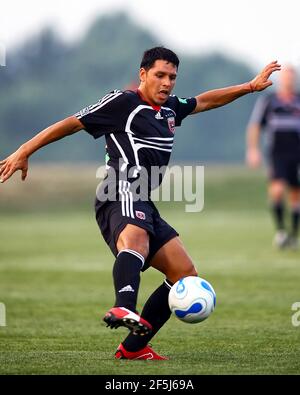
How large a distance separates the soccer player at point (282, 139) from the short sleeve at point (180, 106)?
392 inches

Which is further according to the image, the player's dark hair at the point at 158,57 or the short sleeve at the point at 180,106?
the short sleeve at the point at 180,106

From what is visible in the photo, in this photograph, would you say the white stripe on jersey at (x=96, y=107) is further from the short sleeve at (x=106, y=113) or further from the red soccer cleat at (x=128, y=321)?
the red soccer cleat at (x=128, y=321)

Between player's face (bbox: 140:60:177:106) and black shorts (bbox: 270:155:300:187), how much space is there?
36.0ft

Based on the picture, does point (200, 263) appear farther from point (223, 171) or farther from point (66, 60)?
point (66, 60)

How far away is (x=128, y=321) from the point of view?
22.1 feet

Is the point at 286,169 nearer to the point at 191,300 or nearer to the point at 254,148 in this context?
the point at 254,148

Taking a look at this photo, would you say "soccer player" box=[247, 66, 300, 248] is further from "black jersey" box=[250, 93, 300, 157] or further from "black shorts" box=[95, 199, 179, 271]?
"black shorts" box=[95, 199, 179, 271]

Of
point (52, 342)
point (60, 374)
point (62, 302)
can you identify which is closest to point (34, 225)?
point (62, 302)

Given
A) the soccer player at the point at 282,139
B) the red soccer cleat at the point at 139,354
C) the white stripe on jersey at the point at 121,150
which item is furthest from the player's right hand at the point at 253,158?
the red soccer cleat at the point at 139,354

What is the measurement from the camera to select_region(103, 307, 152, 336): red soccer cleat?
22.1ft

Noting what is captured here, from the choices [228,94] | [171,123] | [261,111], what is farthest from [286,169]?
[171,123]

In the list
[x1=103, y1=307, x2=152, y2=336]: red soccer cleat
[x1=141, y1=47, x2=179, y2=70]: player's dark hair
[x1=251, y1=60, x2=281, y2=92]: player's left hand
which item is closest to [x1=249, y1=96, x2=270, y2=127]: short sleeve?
[x1=251, y1=60, x2=281, y2=92]: player's left hand

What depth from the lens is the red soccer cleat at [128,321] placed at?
673 centimetres

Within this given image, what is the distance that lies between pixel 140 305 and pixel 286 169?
7831 mm
